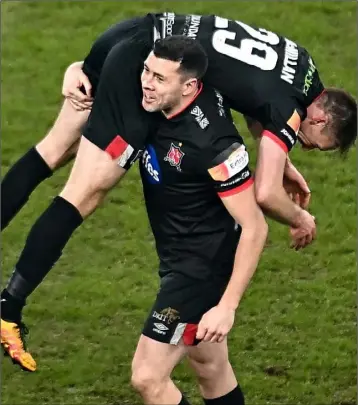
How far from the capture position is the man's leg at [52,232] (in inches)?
205

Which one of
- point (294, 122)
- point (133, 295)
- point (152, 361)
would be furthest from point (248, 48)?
point (133, 295)

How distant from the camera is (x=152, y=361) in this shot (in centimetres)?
533

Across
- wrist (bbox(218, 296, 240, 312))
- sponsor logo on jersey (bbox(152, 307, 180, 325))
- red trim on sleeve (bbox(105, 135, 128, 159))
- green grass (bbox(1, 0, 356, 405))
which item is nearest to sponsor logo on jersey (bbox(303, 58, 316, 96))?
red trim on sleeve (bbox(105, 135, 128, 159))

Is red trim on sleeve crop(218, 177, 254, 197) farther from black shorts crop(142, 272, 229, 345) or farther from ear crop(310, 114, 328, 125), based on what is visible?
ear crop(310, 114, 328, 125)

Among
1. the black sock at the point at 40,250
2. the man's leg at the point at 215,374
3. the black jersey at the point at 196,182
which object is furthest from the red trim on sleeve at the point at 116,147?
the man's leg at the point at 215,374

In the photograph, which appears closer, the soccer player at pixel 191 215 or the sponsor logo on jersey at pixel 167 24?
the soccer player at pixel 191 215

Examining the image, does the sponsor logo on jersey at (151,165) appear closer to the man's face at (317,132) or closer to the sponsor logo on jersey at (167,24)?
the sponsor logo on jersey at (167,24)

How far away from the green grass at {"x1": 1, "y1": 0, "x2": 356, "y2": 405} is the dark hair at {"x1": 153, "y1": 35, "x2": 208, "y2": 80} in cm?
204

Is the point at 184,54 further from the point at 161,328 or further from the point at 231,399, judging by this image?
the point at 231,399

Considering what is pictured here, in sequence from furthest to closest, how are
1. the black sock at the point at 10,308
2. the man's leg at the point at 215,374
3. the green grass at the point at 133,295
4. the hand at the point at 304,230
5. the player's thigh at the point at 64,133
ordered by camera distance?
the green grass at the point at 133,295 → the player's thigh at the point at 64,133 → the man's leg at the point at 215,374 → the hand at the point at 304,230 → the black sock at the point at 10,308

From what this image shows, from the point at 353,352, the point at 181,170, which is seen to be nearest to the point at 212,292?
the point at 181,170

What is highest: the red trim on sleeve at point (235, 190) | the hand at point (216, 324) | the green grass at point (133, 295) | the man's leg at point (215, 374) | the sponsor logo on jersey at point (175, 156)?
the sponsor logo on jersey at point (175, 156)

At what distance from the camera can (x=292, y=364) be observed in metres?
6.62

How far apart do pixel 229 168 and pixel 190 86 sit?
0.38 m
